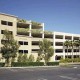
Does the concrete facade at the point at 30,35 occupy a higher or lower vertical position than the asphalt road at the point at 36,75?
higher

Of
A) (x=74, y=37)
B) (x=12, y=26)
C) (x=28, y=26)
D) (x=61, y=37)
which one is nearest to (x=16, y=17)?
(x=12, y=26)

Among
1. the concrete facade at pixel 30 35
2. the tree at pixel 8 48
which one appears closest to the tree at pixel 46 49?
the concrete facade at pixel 30 35

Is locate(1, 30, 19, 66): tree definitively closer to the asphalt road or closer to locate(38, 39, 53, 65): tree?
locate(38, 39, 53, 65): tree

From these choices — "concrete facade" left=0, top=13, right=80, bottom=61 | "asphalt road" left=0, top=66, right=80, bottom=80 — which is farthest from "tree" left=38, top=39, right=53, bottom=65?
"asphalt road" left=0, top=66, right=80, bottom=80

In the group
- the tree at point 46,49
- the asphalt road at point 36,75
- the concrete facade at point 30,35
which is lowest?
the asphalt road at point 36,75

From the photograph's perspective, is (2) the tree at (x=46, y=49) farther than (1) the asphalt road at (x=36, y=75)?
Yes

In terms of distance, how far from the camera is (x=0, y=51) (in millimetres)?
64375

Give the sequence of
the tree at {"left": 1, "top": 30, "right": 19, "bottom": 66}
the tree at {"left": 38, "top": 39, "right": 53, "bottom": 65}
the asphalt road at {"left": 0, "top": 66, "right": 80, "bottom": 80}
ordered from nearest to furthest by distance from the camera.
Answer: the asphalt road at {"left": 0, "top": 66, "right": 80, "bottom": 80}
the tree at {"left": 1, "top": 30, "right": 19, "bottom": 66}
the tree at {"left": 38, "top": 39, "right": 53, "bottom": 65}

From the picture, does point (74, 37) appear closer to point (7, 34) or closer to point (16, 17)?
point (16, 17)

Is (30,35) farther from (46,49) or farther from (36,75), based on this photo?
(36,75)

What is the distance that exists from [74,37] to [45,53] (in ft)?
117

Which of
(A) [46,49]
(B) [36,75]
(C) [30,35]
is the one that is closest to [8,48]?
(A) [46,49]

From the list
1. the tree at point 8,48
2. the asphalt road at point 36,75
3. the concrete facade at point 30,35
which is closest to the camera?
the asphalt road at point 36,75

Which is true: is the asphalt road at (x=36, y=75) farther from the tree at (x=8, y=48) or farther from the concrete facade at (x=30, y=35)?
the concrete facade at (x=30, y=35)
